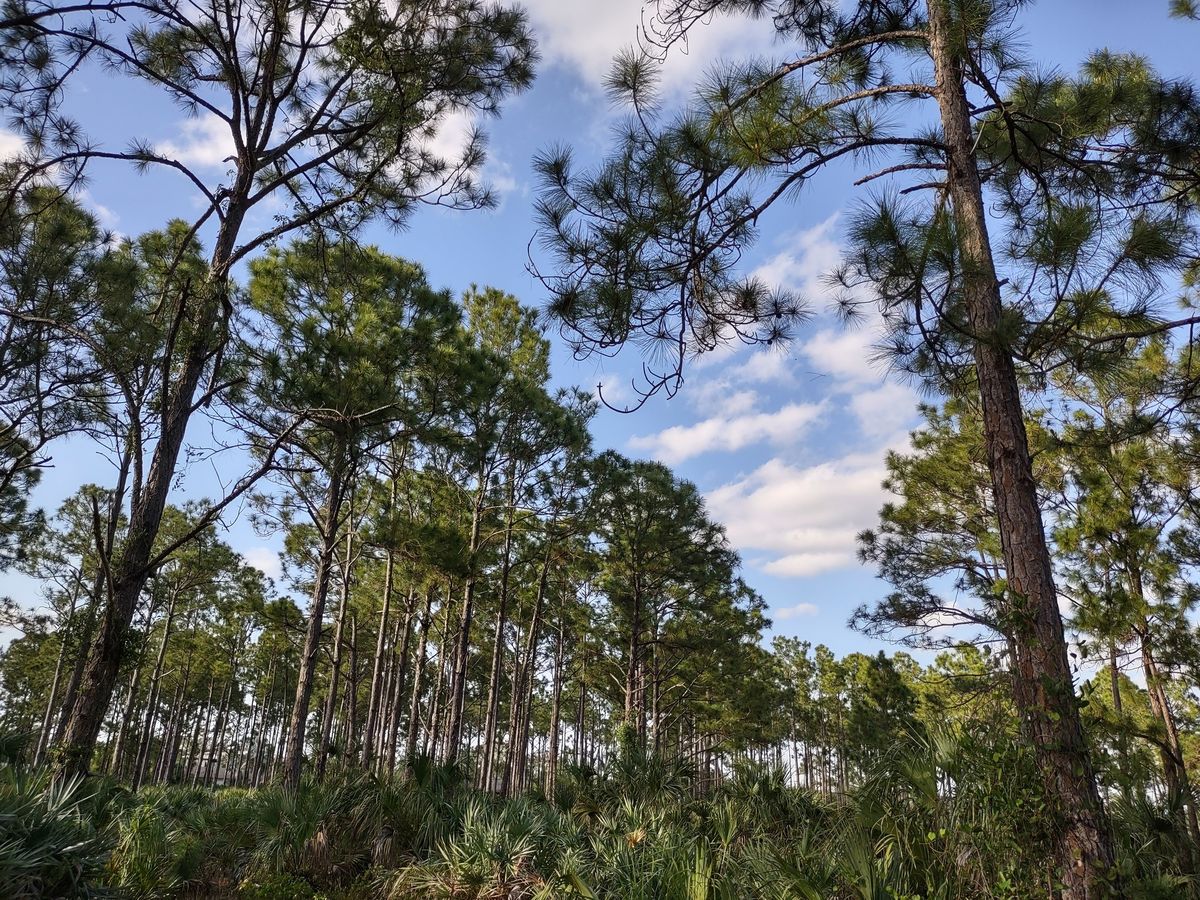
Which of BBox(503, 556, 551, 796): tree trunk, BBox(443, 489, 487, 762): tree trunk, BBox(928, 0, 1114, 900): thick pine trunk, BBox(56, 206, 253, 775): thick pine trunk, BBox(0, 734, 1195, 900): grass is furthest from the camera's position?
BBox(503, 556, 551, 796): tree trunk

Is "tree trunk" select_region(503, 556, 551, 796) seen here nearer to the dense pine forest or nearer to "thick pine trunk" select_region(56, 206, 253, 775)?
the dense pine forest

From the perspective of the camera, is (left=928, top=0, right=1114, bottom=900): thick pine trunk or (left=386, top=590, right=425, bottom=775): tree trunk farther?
(left=386, top=590, right=425, bottom=775): tree trunk

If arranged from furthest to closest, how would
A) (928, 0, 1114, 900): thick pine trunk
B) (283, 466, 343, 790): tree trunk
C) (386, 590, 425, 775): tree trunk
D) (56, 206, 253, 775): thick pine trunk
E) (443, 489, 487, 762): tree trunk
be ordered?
(386, 590, 425, 775): tree trunk → (443, 489, 487, 762): tree trunk → (283, 466, 343, 790): tree trunk → (56, 206, 253, 775): thick pine trunk → (928, 0, 1114, 900): thick pine trunk

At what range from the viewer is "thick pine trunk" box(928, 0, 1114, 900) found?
3.75m

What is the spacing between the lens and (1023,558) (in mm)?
4270

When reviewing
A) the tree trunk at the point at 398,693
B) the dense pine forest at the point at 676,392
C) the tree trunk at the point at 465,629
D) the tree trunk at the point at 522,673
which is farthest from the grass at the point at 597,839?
the tree trunk at the point at 522,673

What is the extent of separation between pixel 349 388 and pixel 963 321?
8.80m

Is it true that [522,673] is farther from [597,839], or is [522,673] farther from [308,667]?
Answer: [597,839]

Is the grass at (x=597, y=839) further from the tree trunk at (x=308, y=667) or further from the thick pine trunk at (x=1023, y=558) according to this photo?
the tree trunk at (x=308, y=667)

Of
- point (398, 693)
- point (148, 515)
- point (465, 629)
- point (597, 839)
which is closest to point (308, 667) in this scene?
point (465, 629)

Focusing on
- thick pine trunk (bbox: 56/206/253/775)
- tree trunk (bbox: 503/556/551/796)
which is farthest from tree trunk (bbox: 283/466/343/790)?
tree trunk (bbox: 503/556/551/796)

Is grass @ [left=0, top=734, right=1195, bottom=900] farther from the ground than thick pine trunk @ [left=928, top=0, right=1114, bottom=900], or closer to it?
closer to it

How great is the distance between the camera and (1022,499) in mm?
4406

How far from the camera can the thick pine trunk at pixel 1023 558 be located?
3.75 metres
